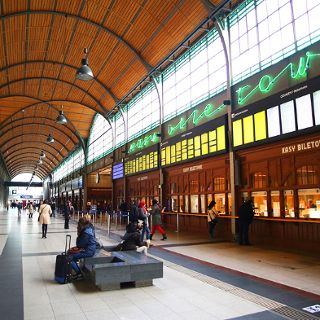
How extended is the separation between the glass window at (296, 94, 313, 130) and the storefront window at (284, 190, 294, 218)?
7.48 feet

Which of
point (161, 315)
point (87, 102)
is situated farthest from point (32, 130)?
point (161, 315)

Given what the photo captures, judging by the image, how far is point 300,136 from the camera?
1065 centimetres

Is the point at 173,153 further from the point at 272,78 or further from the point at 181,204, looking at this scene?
the point at 272,78

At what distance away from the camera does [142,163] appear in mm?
23234

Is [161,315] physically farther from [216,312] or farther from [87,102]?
[87,102]

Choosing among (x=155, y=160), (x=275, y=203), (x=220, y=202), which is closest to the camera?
(x=275, y=203)

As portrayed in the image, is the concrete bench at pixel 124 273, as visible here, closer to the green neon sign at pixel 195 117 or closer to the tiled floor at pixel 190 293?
the tiled floor at pixel 190 293

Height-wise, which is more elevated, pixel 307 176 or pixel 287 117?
pixel 287 117

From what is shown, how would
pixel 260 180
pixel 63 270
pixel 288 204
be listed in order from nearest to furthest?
pixel 63 270 → pixel 288 204 → pixel 260 180

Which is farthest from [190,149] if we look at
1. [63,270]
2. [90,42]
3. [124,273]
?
[124,273]

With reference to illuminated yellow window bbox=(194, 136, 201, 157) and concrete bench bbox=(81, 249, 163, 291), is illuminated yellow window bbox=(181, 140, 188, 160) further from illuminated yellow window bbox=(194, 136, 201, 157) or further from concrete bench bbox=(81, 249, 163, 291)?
concrete bench bbox=(81, 249, 163, 291)

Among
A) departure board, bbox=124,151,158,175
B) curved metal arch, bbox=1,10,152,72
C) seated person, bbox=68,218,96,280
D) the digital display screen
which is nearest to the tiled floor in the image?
seated person, bbox=68,218,96,280

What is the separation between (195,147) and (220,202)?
2.94 metres

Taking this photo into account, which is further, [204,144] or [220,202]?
[204,144]
